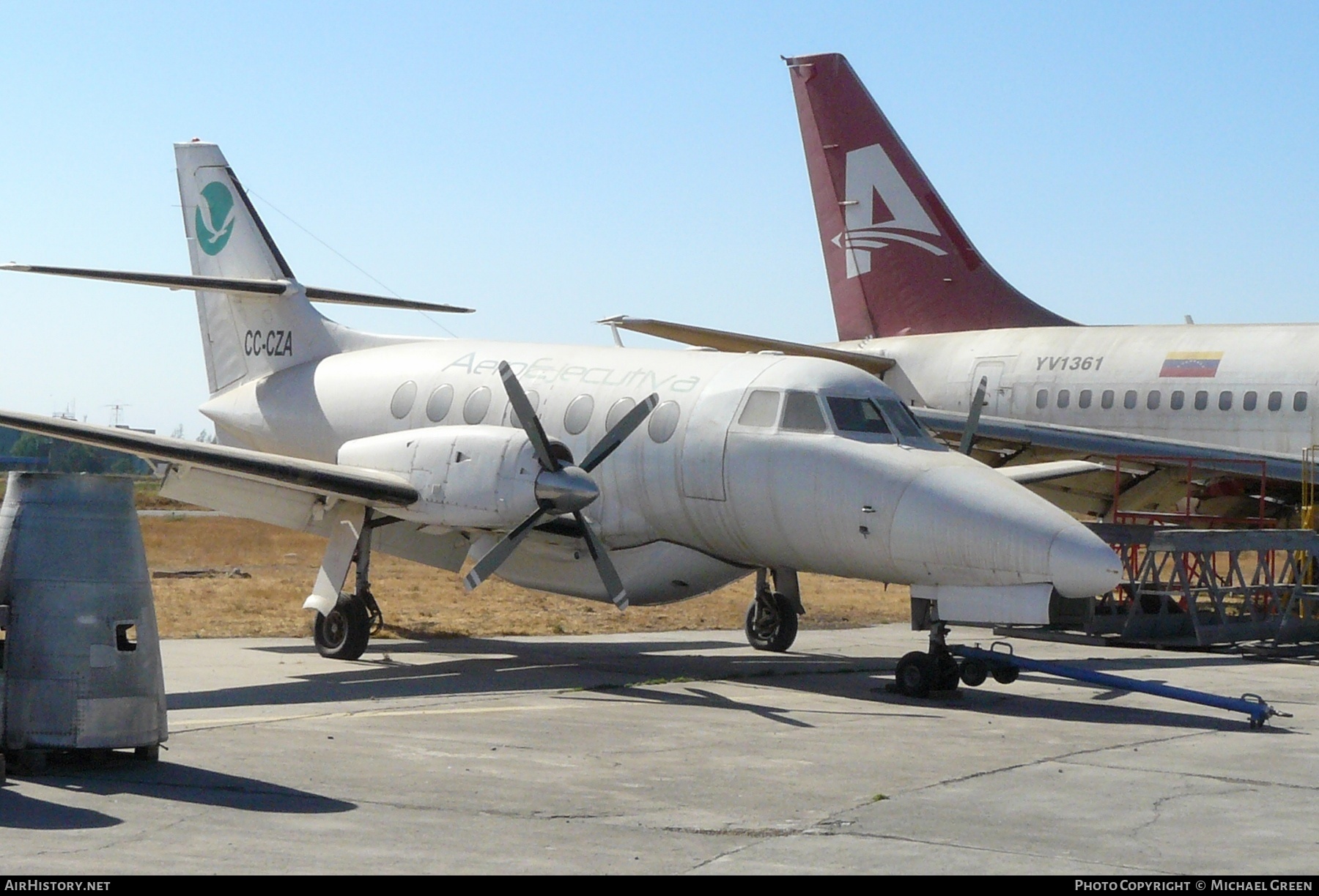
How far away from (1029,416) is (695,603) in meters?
6.36

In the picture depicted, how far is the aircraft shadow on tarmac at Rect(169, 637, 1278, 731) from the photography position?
12680 mm

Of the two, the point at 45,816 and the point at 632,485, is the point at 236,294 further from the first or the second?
the point at 45,816

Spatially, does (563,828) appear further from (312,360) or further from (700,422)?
(312,360)

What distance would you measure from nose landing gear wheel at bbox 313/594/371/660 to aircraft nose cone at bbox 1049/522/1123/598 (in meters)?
7.26

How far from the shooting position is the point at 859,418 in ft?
46.0

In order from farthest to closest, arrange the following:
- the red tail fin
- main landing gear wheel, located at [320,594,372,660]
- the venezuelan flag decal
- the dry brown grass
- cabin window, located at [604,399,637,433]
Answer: the red tail fin
the venezuelan flag decal
the dry brown grass
main landing gear wheel, located at [320,594,372,660]
cabin window, located at [604,399,637,433]

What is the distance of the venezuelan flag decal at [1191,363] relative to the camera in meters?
22.2

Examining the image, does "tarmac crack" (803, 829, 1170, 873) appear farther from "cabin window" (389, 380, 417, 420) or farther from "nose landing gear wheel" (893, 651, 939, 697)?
"cabin window" (389, 380, 417, 420)

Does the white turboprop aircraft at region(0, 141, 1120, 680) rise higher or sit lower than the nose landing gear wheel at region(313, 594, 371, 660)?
higher

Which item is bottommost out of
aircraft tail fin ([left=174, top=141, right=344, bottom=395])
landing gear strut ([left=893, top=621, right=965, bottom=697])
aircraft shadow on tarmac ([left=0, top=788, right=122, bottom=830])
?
landing gear strut ([left=893, top=621, right=965, bottom=697])

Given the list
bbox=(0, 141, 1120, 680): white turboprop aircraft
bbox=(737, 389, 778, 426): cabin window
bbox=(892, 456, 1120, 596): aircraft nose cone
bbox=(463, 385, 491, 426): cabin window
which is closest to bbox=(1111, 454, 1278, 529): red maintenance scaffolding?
bbox=(0, 141, 1120, 680): white turboprop aircraft

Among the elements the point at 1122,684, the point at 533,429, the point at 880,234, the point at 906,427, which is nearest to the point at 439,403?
the point at 533,429

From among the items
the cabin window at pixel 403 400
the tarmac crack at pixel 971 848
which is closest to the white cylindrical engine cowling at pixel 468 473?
the cabin window at pixel 403 400
